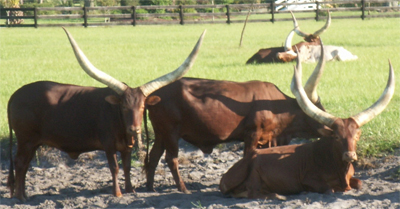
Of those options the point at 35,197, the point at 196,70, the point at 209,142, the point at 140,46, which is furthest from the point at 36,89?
the point at 140,46

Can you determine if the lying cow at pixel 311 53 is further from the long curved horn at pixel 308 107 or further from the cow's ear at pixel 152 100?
the cow's ear at pixel 152 100

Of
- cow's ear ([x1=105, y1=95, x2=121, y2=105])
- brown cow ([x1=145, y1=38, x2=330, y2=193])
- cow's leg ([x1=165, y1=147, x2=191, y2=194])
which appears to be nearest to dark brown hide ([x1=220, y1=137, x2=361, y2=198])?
brown cow ([x1=145, y1=38, x2=330, y2=193])

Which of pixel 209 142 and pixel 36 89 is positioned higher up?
pixel 36 89

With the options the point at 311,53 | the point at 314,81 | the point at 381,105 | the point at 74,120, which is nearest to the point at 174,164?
the point at 74,120

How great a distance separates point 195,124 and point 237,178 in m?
1.05

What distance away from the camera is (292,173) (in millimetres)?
6828

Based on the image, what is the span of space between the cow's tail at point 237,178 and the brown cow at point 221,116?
54 centimetres

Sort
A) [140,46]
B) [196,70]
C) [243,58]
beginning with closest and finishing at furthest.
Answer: [196,70]
[243,58]
[140,46]

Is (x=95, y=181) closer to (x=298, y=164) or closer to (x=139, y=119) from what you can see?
(x=139, y=119)

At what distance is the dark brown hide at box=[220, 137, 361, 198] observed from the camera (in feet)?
21.9

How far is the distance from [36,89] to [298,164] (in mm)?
3484

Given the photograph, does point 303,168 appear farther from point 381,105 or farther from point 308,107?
point 381,105

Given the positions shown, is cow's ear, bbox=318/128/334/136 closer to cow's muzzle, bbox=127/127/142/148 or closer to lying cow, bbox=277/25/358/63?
cow's muzzle, bbox=127/127/142/148

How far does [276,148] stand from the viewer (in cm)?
719
